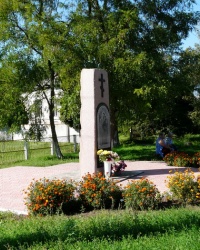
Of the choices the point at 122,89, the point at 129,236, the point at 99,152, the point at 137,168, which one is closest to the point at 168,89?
the point at 122,89

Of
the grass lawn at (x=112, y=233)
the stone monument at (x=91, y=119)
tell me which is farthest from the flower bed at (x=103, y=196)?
the stone monument at (x=91, y=119)

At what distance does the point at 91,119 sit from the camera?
11625mm

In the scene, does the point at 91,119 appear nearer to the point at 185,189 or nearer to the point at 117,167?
the point at 117,167

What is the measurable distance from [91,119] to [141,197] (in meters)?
4.42

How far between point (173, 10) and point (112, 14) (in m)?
3.43

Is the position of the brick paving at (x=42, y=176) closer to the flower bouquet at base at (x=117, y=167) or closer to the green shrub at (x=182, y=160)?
the flower bouquet at base at (x=117, y=167)

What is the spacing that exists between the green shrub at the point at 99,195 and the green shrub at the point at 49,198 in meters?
0.27

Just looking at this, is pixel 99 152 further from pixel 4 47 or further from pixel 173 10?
pixel 173 10

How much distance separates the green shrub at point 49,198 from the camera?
7.59 metres

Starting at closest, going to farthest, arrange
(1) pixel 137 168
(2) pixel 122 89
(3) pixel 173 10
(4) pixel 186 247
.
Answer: (4) pixel 186 247, (1) pixel 137 168, (2) pixel 122 89, (3) pixel 173 10

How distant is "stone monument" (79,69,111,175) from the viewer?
38.1 feet

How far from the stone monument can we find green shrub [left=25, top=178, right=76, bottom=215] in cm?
365

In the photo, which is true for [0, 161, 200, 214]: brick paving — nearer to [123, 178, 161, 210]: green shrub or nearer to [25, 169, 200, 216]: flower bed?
[25, 169, 200, 216]: flower bed

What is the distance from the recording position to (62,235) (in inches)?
209
